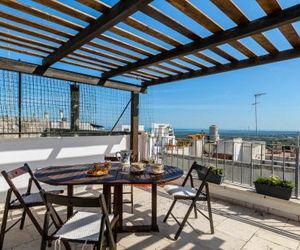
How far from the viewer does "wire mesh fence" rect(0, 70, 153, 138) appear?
12.1 ft

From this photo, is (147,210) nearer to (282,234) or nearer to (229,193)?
(229,193)

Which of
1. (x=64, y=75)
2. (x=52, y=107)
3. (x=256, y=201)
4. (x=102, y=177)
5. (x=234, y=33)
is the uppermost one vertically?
(x=234, y=33)

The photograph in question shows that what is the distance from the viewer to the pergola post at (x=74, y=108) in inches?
177

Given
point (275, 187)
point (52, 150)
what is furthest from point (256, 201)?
point (52, 150)

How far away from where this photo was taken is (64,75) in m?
3.77

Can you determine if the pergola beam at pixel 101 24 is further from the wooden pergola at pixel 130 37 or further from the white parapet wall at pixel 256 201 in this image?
the white parapet wall at pixel 256 201

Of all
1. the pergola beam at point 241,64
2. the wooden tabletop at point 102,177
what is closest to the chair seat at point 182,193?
the wooden tabletop at point 102,177

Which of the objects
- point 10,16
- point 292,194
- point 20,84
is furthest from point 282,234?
point 20,84

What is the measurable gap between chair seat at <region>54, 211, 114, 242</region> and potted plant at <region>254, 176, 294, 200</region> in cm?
260

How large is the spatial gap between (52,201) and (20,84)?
2781mm

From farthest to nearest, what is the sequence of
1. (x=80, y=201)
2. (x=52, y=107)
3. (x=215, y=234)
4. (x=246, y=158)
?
(x=246, y=158)
(x=52, y=107)
(x=215, y=234)
(x=80, y=201)

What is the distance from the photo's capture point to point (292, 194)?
11.6 feet

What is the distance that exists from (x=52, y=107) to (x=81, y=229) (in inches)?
111

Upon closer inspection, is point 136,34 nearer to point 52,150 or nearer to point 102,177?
point 102,177
